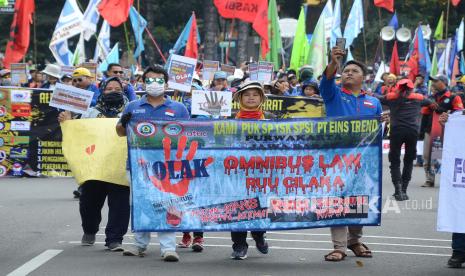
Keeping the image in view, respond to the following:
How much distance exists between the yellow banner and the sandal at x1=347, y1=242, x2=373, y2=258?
85.9 inches

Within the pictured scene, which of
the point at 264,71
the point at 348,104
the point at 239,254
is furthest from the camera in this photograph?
the point at 264,71

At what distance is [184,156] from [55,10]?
47.2m

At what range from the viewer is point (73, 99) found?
12.0m

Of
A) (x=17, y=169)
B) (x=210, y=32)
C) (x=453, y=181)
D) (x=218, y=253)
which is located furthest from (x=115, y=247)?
(x=210, y=32)

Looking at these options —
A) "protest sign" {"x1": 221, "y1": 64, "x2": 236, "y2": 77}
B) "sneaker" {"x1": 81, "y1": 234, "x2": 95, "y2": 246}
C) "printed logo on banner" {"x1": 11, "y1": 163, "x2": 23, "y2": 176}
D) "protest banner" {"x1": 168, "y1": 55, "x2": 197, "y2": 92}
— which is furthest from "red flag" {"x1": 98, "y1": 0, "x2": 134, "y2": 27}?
"sneaker" {"x1": 81, "y1": 234, "x2": 95, "y2": 246}

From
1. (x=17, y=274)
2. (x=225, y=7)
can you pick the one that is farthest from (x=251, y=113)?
(x=225, y=7)

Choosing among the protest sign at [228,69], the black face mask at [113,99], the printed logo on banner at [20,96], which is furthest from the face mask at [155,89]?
the protest sign at [228,69]

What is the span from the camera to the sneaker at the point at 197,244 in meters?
11.2

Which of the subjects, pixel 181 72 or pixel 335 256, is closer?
pixel 335 256

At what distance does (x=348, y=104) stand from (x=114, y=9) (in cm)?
1733

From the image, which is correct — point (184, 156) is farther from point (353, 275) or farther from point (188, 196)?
point (353, 275)

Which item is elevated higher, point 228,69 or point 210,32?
point 210,32

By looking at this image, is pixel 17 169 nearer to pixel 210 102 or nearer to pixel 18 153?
pixel 18 153

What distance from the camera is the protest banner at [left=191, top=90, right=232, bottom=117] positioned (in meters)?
12.9
